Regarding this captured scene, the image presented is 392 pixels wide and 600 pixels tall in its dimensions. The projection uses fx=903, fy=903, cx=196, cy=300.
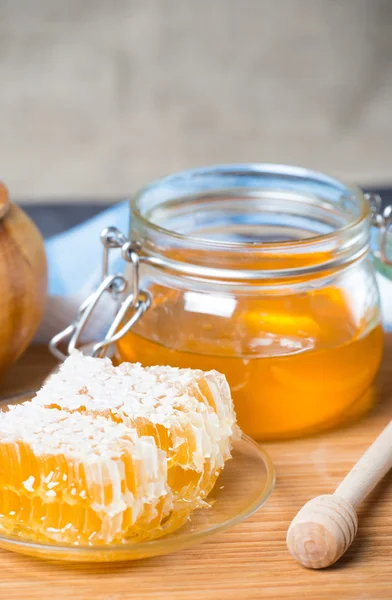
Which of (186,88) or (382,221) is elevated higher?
(382,221)

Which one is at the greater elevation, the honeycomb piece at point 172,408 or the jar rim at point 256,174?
the jar rim at point 256,174

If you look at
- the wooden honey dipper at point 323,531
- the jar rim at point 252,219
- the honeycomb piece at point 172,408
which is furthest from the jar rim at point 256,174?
the wooden honey dipper at point 323,531

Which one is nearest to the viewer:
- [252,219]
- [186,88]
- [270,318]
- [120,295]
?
[270,318]

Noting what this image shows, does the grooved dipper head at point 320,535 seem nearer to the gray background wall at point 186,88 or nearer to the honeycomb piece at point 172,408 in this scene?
the honeycomb piece at point 172,408

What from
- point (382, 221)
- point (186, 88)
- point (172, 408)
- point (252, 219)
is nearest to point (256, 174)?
point (252, 219)

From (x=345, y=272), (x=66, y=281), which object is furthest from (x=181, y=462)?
(x=66, y=281)

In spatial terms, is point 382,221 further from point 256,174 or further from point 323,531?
point 323,531

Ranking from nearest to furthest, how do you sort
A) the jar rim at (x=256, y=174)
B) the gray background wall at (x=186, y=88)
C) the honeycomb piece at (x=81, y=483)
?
the honeycomb piece at (x=81, y=483), the jar rim at (x=256, y=174), the gray background wall at (x=186, y=88)
